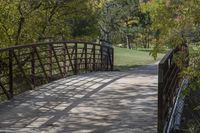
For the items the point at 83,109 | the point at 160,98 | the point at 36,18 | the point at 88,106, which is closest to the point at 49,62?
the point at 36,18

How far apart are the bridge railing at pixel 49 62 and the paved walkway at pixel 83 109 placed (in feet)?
2.61

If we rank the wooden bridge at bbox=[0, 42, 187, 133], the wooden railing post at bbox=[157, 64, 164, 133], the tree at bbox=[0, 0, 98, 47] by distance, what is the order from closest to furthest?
the wooden railing post at bbox=[157, 64, 164, 133]
the wooden bridge at bbox=[0, 42, 187, 133]
the tree at bbox=[0, 0, 98, 47]

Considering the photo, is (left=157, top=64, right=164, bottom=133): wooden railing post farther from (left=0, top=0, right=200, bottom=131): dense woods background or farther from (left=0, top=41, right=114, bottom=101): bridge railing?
(left=0, top=41, right=114, bottom=101): bridge railing

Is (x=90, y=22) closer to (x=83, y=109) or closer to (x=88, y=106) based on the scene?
(x=88, y=106)

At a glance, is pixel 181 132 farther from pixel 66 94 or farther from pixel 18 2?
pixel 18 2

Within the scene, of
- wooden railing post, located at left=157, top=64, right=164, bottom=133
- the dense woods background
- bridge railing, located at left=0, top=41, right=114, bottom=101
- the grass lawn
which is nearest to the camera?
the dense woods background

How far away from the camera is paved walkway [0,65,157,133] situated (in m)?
7.54

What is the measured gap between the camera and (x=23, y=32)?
17.1m

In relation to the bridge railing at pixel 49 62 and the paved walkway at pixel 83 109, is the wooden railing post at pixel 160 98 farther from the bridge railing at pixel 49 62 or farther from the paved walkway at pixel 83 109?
the bridge railing at pixel 49 62

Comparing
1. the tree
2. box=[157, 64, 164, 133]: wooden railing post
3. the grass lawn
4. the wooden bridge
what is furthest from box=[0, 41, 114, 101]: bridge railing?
the grass lawn

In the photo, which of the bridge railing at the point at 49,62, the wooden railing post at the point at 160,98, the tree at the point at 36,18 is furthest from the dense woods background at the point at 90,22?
the bridge railing at the point at 49,62

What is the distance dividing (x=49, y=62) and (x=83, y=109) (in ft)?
16.7

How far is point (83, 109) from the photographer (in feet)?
29.2

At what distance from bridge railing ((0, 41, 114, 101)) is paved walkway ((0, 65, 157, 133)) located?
31.3 inches
